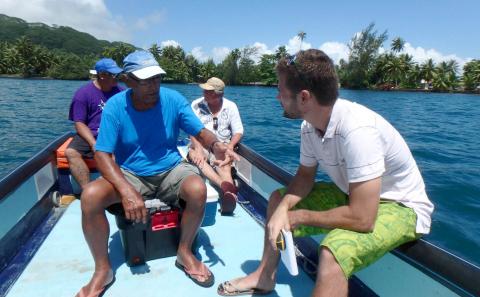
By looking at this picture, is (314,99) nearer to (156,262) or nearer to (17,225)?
(156,262)

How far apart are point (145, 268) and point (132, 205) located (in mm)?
594

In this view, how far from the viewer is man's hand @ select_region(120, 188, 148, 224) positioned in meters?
2.05

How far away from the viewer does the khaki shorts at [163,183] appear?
2.37 meters

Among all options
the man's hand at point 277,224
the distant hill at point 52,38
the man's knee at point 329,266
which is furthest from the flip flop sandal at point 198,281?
the distant hill at point 52,38

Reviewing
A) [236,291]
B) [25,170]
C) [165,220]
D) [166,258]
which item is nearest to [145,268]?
[166,258]

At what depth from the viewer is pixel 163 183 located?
A: 7.96ft

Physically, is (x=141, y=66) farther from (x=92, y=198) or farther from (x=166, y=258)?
(x=166, y=258)

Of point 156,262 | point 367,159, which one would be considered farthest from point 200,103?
point 367,159

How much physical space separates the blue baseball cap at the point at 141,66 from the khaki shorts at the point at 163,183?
0.68 meters

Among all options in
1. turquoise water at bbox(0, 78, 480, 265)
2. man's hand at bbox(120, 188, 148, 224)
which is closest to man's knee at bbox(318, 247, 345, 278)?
man's hand at bbox(120, 188, 148, 224)

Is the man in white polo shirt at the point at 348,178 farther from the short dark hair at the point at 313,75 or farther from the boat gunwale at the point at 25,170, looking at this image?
the boat gunwale at the point at 25,170

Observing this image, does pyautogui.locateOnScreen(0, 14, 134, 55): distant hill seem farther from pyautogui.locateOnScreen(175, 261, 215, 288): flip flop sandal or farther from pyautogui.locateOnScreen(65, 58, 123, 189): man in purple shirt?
pyautogui.locateOnScreen(175, 261, 215, 288): flip flop sandal

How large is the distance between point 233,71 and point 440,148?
6357 cm

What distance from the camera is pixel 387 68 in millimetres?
60938
